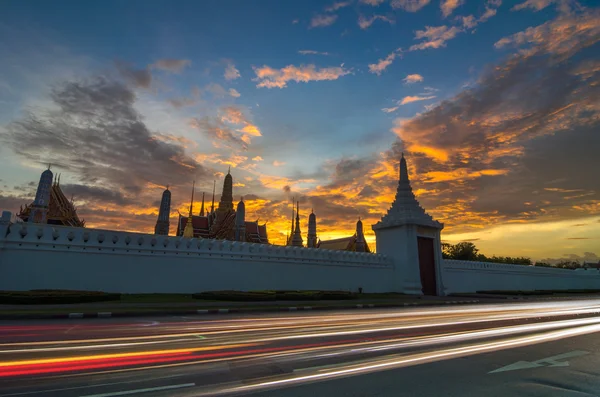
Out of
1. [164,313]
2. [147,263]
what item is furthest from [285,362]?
[147,263]

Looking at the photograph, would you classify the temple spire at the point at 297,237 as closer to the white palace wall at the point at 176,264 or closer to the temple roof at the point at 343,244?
the temple roof at the point at 343,244

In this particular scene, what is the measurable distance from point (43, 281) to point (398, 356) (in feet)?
50.9

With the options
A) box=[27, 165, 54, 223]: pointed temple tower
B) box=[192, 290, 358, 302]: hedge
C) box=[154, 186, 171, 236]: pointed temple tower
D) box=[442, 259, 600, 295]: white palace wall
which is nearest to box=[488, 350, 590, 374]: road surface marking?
box=[192, 290, 358, 302]: hedge

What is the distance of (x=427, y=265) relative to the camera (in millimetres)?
29219

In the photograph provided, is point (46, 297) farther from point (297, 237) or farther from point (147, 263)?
point (297, 237)

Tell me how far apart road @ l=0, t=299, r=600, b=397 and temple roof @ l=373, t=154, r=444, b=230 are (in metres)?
19.6

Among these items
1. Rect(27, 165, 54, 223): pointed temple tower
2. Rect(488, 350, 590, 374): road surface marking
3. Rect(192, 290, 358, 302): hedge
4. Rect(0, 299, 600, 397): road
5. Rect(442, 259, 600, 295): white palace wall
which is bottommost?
Rect(488, 350, 590, 374): road surface marking

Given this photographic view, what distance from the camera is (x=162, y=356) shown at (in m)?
5.68

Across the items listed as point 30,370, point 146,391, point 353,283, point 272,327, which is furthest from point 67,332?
point 353,283

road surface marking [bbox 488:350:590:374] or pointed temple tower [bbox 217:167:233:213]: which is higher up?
pointed temple tower [bbox 217:167:233:213]

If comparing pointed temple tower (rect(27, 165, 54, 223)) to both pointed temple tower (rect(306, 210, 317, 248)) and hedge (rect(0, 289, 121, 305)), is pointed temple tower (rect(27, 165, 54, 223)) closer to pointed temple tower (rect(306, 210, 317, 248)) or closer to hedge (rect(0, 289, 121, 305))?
hedge (rect(0, 289, 121, 305))

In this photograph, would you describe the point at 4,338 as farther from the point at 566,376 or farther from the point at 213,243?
the point at 213,243

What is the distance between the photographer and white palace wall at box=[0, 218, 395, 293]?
50.1ft

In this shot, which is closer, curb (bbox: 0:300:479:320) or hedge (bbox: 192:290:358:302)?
curb (bbox: 0:300:479:320)
